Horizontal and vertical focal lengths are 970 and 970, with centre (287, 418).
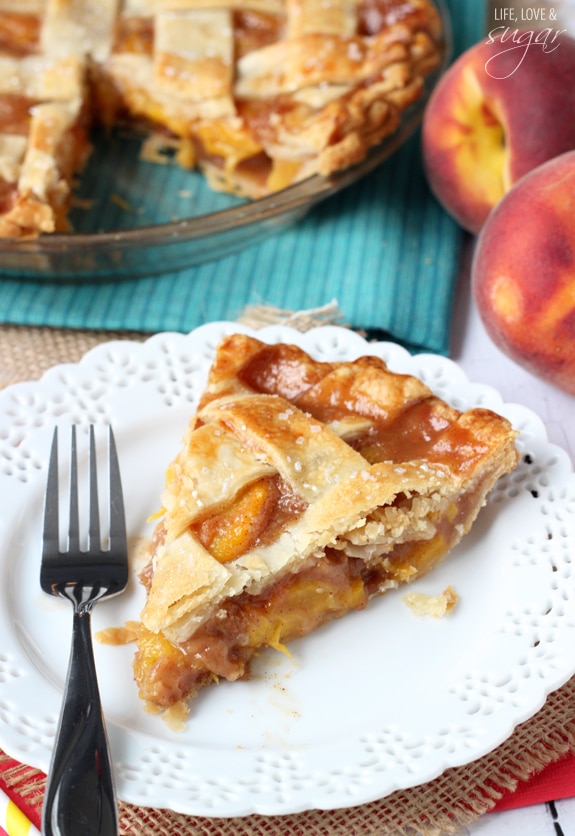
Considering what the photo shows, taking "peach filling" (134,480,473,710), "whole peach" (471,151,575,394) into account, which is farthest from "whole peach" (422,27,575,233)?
"peach filling" (134,480,473,710)

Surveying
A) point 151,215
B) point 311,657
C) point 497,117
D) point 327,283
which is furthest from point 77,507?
point 497,117

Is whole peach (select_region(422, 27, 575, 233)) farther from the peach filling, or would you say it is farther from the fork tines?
the fork tines

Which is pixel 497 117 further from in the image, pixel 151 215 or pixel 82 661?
pixel 82 661

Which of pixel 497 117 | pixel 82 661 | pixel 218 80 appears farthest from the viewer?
pixel 218 80

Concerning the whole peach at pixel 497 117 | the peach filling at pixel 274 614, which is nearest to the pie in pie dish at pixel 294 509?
the peach filling at pixel 274 614

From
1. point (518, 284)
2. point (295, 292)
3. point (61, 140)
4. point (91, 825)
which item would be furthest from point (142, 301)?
point (91, 825)

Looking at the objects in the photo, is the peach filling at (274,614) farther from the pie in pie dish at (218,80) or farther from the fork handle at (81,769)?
the pie in pie dish at (218,80)
